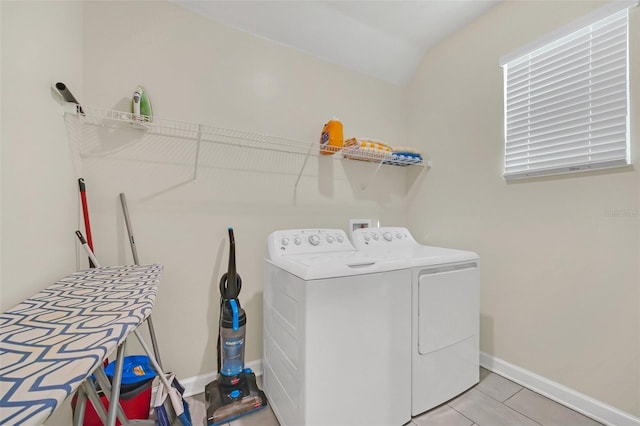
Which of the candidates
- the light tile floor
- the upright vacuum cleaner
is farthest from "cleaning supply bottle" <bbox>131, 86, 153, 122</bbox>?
the light tile floor

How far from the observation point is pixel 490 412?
1.47m

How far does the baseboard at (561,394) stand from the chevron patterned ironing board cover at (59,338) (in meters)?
2.28

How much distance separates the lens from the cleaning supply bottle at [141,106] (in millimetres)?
1405

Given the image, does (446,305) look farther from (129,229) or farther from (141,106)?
(141,106)

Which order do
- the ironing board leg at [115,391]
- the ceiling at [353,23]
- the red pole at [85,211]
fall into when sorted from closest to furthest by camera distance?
1. the ironing board leg at [115,391]
2. the red pole at [85,211]
3. the ceiling at [353,23]

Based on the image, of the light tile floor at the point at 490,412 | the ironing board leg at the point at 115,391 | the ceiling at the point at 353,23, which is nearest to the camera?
the ironing board leg at the point at 115,391

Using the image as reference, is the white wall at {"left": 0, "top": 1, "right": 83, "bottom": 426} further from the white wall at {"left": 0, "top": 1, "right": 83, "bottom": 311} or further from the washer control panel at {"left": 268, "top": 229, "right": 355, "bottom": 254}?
the washer control panel at {"left": 268, "top": 229, "right": 355, "bottom": 254}

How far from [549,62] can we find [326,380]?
2.32m

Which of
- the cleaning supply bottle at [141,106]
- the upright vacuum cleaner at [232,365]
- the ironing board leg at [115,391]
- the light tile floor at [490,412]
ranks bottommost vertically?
the light tile floor at [490,412]

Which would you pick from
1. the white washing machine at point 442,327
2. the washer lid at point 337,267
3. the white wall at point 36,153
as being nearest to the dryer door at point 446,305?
the white washing machine at point 442,327

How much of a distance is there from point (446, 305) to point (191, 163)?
1.86m

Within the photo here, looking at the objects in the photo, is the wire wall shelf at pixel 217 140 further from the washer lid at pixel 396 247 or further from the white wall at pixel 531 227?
the washer lid at pixel 396 247

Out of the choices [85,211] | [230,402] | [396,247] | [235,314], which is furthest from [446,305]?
[85,211]

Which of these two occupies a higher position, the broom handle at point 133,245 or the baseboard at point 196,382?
the broom handle at point 133,245
